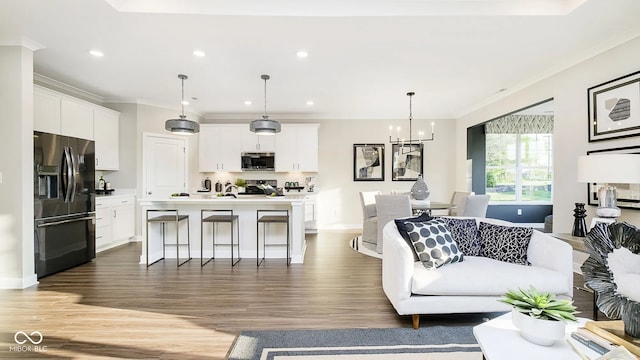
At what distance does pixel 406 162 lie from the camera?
22.8 feet

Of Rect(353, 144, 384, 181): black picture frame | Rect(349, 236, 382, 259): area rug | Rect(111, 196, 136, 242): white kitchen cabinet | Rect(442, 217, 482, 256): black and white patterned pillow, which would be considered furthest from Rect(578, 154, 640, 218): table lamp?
Rect(111, 196, 136, 242): white kitchen cabinet

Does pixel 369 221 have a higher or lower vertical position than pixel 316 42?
lower

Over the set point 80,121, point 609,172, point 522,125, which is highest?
point 522,125

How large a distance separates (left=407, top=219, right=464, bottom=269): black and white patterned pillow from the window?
516 cm

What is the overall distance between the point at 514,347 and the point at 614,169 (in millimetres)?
2322

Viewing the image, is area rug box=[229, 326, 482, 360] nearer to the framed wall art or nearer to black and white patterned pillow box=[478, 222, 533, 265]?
black and white patterned pillow box=[478, 222, 533, 265]

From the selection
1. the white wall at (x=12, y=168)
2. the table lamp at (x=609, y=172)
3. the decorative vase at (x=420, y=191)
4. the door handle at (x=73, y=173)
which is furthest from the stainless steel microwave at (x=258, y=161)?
the table lamp at (x=609, y=172)

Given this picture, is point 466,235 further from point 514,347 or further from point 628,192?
point 628,192

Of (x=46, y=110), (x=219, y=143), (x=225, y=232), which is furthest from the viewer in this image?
(x=219, y=143)

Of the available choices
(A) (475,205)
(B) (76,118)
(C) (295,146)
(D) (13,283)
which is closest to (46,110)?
(B) (76,118)

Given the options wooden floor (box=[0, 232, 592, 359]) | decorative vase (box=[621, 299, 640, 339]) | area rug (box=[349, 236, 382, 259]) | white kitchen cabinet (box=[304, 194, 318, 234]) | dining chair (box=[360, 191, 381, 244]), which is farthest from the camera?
white kitchen cabinet (box=[304, 194, 318, 234])

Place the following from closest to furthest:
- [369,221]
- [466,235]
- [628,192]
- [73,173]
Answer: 1. [466,235]
2. [628,192]
3. [73,173]
4. [369,221]

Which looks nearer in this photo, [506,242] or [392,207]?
[506,242]

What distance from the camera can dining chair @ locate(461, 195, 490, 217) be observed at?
4.39 metres
